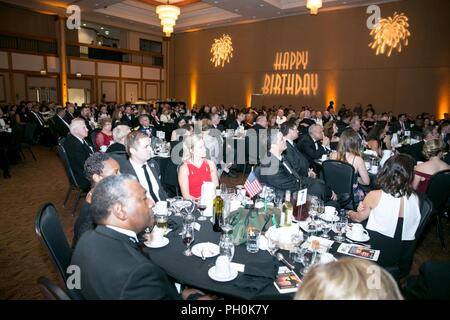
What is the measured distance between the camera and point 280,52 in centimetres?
1562

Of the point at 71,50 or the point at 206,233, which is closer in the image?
the point at 206,233

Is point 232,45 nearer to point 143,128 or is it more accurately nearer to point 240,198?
point 143,128

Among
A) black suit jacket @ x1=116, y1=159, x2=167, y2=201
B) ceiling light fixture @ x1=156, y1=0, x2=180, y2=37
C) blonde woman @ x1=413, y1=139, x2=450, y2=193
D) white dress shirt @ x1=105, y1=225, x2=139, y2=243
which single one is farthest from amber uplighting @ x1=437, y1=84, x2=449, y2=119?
white dress shirt @ x1=105, y1=225, x2=139, y2=243

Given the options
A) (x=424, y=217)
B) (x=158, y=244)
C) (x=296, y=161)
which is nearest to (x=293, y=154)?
(x=296, y=161)

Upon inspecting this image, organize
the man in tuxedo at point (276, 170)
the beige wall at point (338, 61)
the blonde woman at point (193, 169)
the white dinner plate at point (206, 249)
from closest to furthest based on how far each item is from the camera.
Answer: the white dinner plate at point (206, 249), the blonde woman at point (193, 169), the man in tuxedo at point (276, 170), the beige wall at point (338, 61)

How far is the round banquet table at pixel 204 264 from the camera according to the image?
1.69 meters

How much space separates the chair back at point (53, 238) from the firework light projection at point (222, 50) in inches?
658

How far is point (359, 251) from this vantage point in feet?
6.90

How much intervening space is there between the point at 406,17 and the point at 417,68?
78.2 inches

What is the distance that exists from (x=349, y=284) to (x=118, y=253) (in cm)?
103

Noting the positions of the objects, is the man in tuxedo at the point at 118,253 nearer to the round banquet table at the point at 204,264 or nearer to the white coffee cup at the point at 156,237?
the round banquet table at the point at 204,264

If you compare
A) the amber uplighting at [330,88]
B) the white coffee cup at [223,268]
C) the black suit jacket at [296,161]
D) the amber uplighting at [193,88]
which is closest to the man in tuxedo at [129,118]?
the black suit jacket at [296,161]

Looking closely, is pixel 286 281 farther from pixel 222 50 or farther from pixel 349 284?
pixel 222 50
